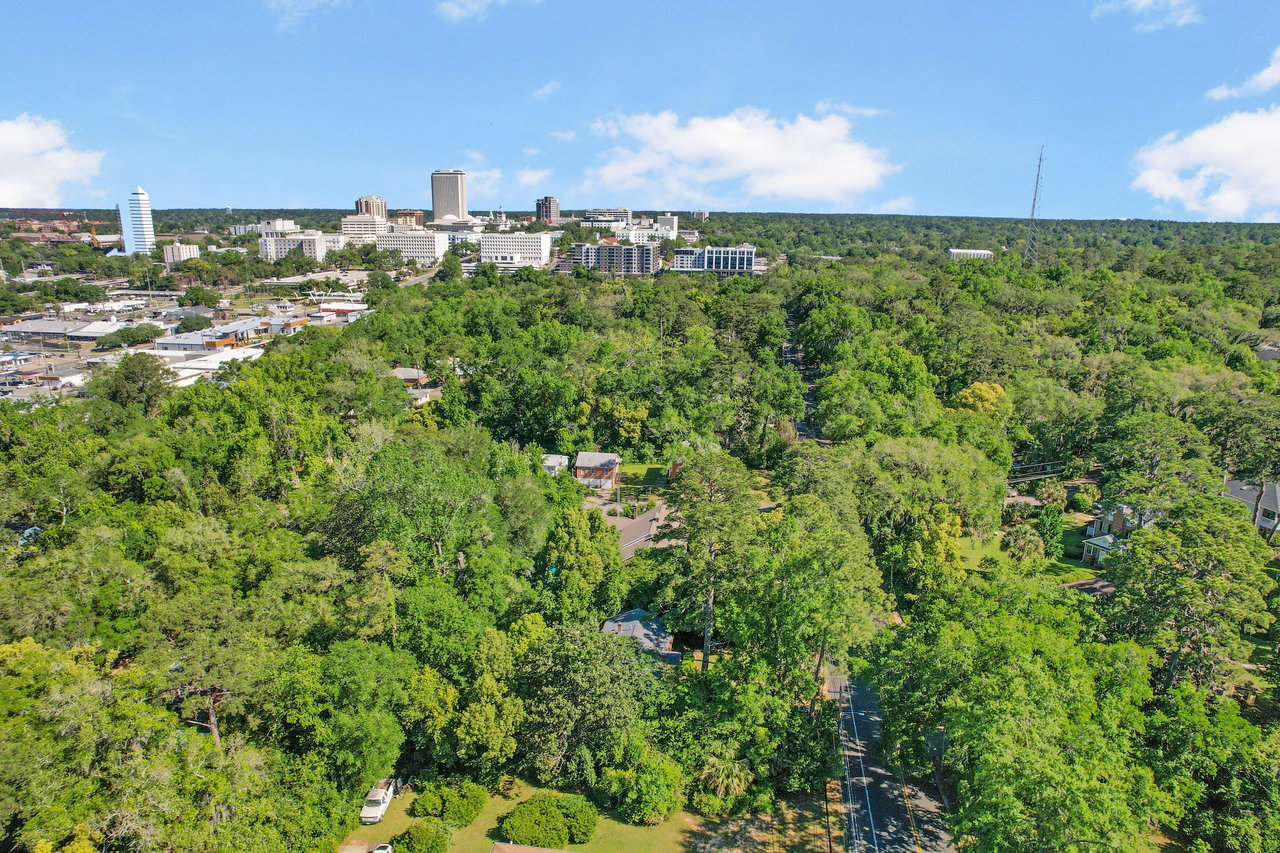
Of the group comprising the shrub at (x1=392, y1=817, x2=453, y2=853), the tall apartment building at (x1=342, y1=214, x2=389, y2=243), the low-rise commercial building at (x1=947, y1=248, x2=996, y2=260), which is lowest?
the shrub at (x1=392, y1=817, x2=453, y2=853)

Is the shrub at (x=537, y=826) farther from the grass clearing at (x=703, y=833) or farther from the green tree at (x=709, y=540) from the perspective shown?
the green tree at (x=709, y=540)

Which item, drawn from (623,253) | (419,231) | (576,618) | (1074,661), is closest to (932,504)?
(1074,661)

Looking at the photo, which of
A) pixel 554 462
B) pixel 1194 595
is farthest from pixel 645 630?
pixel 554 462

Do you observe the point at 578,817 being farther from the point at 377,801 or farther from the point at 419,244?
the point at 419,244

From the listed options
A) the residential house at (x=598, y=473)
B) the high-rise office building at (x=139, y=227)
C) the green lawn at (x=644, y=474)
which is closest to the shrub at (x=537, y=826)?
the residential house at (x=598, y=473)

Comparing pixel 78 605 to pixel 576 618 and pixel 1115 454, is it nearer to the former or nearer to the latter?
pixel 576 618

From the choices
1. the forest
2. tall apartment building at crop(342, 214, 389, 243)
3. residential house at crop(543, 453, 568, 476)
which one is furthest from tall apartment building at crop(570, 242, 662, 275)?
residential house at crop(543, 453, 568, 476)

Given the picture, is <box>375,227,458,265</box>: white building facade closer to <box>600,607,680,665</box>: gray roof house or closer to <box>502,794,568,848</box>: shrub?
<box>600,607,680,665</box>: gray roof house
